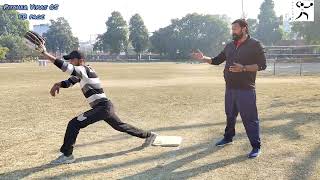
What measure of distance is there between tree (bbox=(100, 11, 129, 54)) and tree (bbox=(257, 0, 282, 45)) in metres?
31.3

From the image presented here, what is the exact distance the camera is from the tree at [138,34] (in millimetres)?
91812

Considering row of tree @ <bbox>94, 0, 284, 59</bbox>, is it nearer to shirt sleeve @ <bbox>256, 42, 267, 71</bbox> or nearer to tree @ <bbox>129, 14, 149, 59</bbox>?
tree @ <bbox>129, 14, 149, 59</bbox>

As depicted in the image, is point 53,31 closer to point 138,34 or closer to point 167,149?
point 138,34

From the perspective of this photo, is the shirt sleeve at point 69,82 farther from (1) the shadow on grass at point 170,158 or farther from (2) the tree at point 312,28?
(2) the tree at point 312,28

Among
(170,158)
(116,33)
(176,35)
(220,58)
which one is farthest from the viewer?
(116,33)

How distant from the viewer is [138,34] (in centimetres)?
9206

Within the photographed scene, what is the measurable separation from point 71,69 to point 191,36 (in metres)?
78.6

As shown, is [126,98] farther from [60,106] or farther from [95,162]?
[95,162]

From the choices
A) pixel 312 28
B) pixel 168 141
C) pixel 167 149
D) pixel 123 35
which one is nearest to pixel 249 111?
pixel 167 149

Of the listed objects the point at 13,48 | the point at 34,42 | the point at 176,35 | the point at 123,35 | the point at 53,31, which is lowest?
the point at 34,42

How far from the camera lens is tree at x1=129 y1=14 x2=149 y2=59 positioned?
91812 mm

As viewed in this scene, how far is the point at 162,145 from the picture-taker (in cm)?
670

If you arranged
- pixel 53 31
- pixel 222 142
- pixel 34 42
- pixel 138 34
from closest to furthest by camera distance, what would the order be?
pixel 34 42 → pixel 222 142 → pixel 138 34 → pixel 53 31

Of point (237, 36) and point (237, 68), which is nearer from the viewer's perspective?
point (237, 68)
